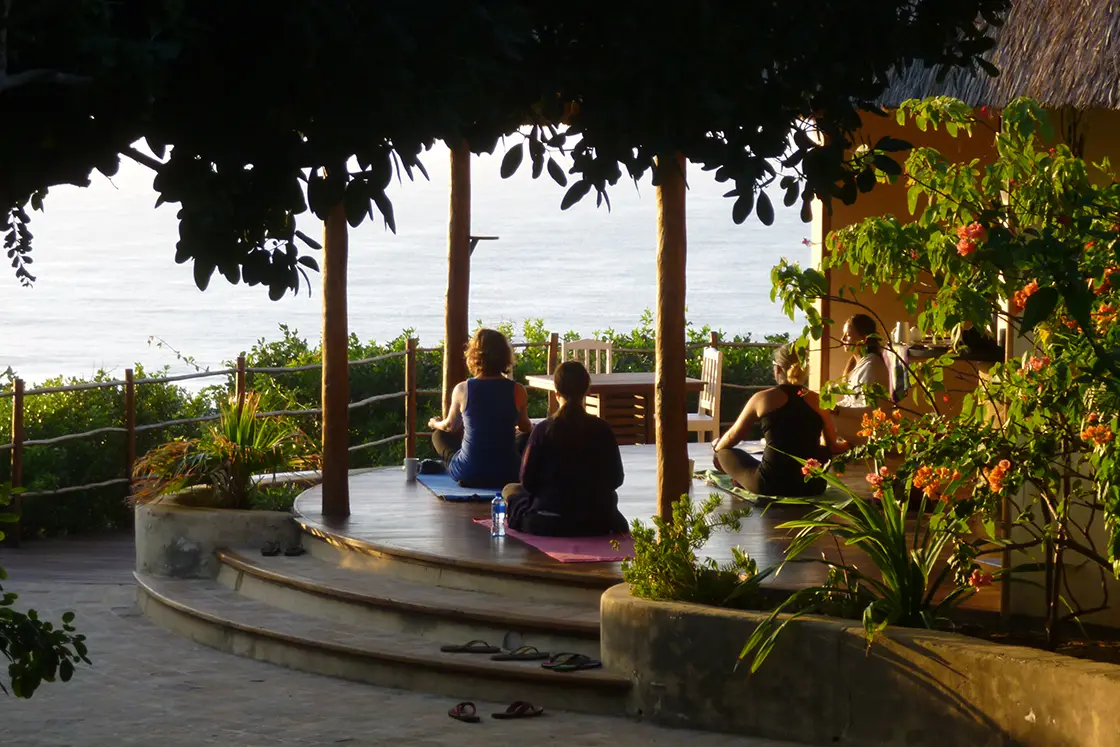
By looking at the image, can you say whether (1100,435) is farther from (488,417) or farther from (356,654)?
(488,417)

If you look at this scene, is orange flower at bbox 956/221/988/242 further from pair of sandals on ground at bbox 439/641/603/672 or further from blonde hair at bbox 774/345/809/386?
blonde hair at bbox 774/345/809/386

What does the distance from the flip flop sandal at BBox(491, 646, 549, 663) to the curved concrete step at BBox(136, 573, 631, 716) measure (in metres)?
0.04

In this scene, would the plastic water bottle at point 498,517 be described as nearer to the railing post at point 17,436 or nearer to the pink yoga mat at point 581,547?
the pink yoga mat at point 581,547

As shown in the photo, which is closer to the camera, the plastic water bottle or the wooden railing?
the plastic water bottle

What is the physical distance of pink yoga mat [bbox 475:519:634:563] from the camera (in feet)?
23.9

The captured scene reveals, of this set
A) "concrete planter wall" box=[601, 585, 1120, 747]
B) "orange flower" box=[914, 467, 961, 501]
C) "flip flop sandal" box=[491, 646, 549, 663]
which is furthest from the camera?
"flip flop sandal" box=[491, 646, 549, 663]

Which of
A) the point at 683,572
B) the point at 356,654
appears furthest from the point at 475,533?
the point at 683,572

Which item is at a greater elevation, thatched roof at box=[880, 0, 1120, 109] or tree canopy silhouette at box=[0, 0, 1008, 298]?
thatched roof at box=[880, 0, 1120, 109]

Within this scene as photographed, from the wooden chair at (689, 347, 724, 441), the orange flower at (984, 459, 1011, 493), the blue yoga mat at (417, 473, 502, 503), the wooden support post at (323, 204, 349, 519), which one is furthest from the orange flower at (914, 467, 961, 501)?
the wooden chair at (689, 347, 724, 441)

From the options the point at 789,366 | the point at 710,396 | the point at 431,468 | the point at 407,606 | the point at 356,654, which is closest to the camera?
the point at 356,654

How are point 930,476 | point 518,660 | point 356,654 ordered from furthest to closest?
point 356,654, point 518,660, point 930,476

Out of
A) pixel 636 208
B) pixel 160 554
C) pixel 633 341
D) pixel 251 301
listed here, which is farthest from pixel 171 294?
pixel 160 554

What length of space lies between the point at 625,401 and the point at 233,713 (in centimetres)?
681

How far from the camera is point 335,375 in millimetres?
8523
